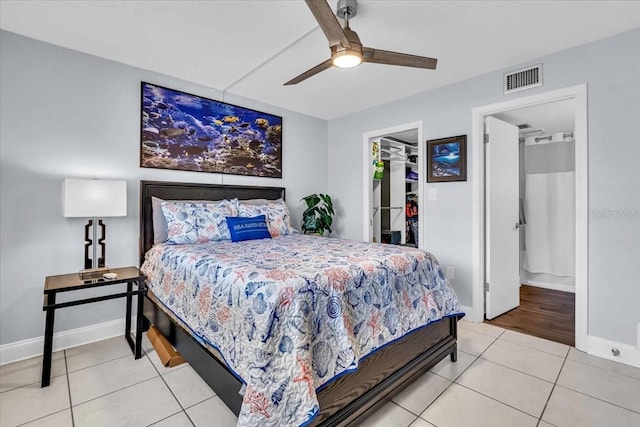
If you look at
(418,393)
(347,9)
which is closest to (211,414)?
(418,393)

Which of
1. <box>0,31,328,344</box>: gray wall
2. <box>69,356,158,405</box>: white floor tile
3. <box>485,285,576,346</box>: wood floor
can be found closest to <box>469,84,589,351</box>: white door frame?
<box>485,285,576,346</box>: wood floor

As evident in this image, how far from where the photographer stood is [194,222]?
2.83 metres

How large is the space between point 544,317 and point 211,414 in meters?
3.35

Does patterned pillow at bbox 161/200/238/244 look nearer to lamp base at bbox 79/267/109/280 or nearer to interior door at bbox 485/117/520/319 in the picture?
lamp base at bbox 79/267/109/280

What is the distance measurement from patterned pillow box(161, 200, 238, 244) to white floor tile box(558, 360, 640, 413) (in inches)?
113

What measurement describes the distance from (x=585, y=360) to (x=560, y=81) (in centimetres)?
227

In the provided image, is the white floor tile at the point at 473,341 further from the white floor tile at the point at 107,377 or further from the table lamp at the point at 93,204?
the table lamp at the point at 93,204

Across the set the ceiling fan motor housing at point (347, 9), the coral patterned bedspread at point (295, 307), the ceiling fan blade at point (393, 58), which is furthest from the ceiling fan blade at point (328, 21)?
the coral patterned bedspread at point (295, 307)

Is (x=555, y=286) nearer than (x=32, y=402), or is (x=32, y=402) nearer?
(x=32, y=402)

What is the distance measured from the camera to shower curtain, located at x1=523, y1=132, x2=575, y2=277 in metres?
4.12

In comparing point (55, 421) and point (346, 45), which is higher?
point (346, 45)

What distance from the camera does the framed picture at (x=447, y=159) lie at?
3.20 meters

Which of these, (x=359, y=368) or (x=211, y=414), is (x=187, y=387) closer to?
(x=211, y=414)

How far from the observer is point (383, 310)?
176 centimetres
